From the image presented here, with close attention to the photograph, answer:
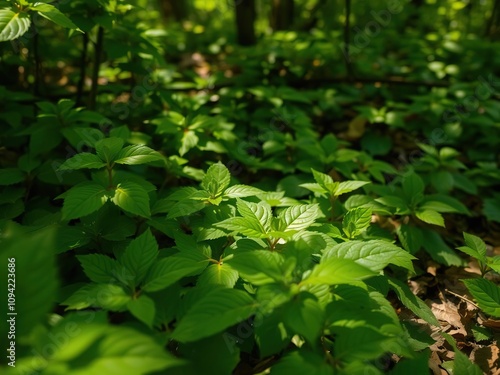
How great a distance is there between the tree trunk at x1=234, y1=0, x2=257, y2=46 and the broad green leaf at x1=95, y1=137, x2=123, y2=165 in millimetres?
3669

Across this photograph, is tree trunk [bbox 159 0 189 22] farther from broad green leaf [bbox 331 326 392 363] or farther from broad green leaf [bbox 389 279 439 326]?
broad green leaf [bbox 331 326 392 363]

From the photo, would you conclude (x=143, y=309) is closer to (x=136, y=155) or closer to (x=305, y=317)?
(x=305, y=317)

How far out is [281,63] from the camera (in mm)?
4070

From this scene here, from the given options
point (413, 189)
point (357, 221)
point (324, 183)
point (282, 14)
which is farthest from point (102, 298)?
point (282, 14)

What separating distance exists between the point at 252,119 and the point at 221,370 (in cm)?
251

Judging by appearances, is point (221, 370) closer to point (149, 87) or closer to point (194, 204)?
point (194, 204)

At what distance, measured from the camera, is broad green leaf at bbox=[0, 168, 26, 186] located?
2.11 metres

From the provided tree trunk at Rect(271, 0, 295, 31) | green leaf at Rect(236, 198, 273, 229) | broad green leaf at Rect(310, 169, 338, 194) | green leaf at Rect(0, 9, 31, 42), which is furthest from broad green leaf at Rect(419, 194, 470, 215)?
tree trunk at Rect(271, 0, 295, 31)

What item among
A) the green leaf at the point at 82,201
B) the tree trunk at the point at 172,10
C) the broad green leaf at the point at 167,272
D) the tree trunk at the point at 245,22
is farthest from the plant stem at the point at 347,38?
the tree trunk at the point at 172,10

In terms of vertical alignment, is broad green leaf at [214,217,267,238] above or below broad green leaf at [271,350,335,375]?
above

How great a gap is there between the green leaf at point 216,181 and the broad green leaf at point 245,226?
10.2 inches

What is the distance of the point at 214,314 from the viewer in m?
1.29

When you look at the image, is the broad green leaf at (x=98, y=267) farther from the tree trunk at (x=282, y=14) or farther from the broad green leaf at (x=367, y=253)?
the tree trunk at (x=282, y=14)

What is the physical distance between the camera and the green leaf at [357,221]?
180 cm
